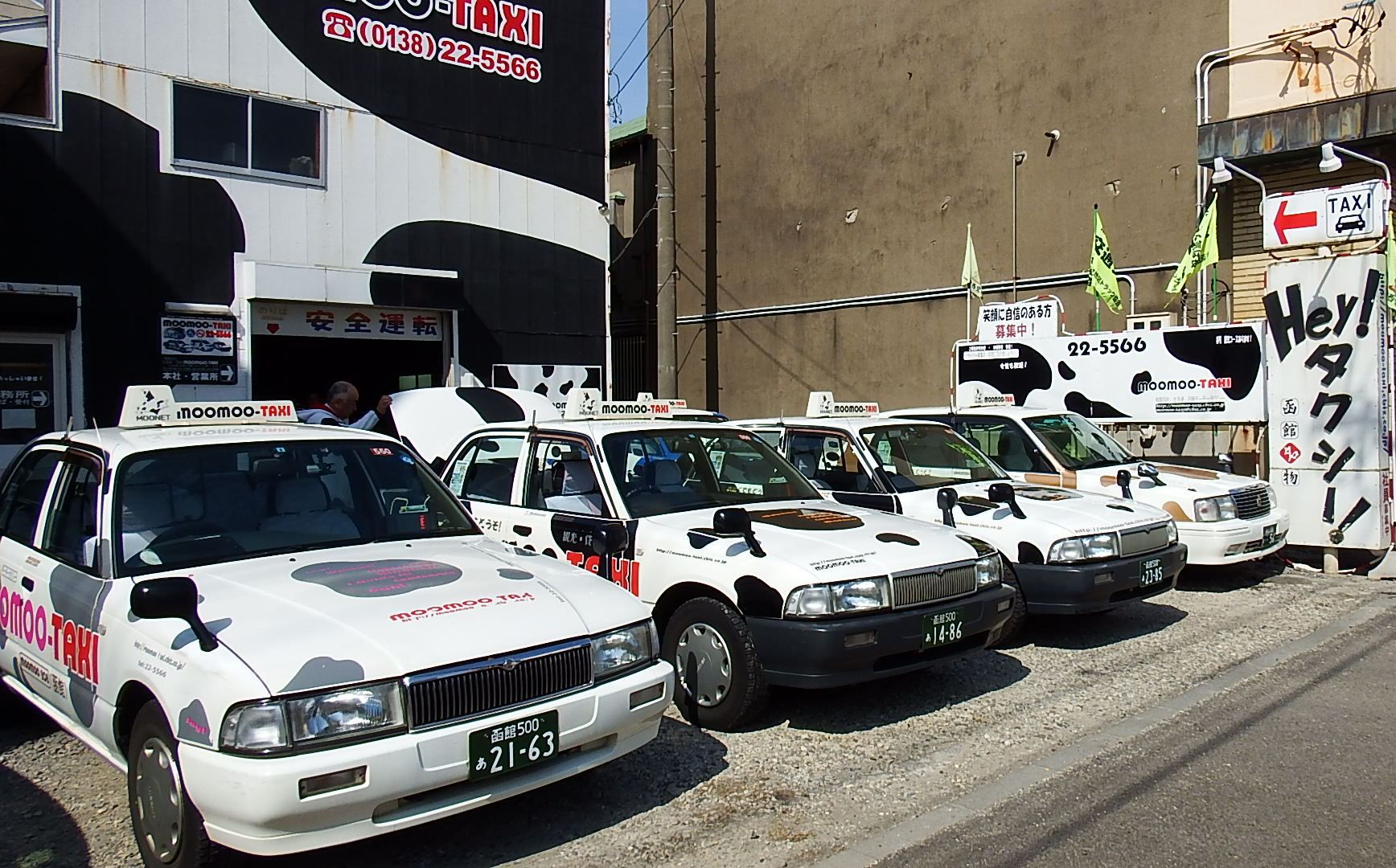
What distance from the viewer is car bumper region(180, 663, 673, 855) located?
338 cm

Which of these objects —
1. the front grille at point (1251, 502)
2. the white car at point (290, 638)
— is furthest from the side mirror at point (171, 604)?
the front grille at point (1251, 502)

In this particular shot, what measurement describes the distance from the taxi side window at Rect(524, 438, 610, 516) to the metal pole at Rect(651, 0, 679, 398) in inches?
644

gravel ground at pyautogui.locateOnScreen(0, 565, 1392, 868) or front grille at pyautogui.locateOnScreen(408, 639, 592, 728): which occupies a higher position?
front grille at pyautogui.locateOnScreen(408, 639, 592, 728)

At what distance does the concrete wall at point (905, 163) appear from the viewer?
17406 millimetres

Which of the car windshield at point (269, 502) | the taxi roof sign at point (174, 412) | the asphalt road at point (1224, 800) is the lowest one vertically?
the asphalt road at point (1224, 800)

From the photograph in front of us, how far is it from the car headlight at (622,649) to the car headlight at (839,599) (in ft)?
3.19

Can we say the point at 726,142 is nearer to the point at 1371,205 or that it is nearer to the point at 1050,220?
the point at 1050,220

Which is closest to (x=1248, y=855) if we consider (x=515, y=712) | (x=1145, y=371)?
(x=515, y=712)

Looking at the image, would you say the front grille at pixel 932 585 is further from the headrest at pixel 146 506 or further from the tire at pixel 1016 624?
the headrest at pixel 146 506

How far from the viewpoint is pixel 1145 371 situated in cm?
1257

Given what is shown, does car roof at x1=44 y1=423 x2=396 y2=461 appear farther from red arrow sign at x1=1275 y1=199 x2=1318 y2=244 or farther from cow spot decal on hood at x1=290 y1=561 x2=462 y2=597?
red arrow sign at x1=1275 y1=199 x2=1318 y2=244

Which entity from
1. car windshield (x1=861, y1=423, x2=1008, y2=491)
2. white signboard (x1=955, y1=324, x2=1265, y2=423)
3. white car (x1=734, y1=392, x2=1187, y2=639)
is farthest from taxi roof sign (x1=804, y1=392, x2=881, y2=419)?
white signboard (x1=955, y1=324, x2=1265, y2=423)

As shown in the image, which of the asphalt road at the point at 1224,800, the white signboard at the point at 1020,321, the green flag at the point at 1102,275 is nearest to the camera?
the asphalt road at the point at 1224,800

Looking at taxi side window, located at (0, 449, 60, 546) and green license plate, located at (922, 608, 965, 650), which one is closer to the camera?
taxi side window, located at (0, 449, 60, 546)
